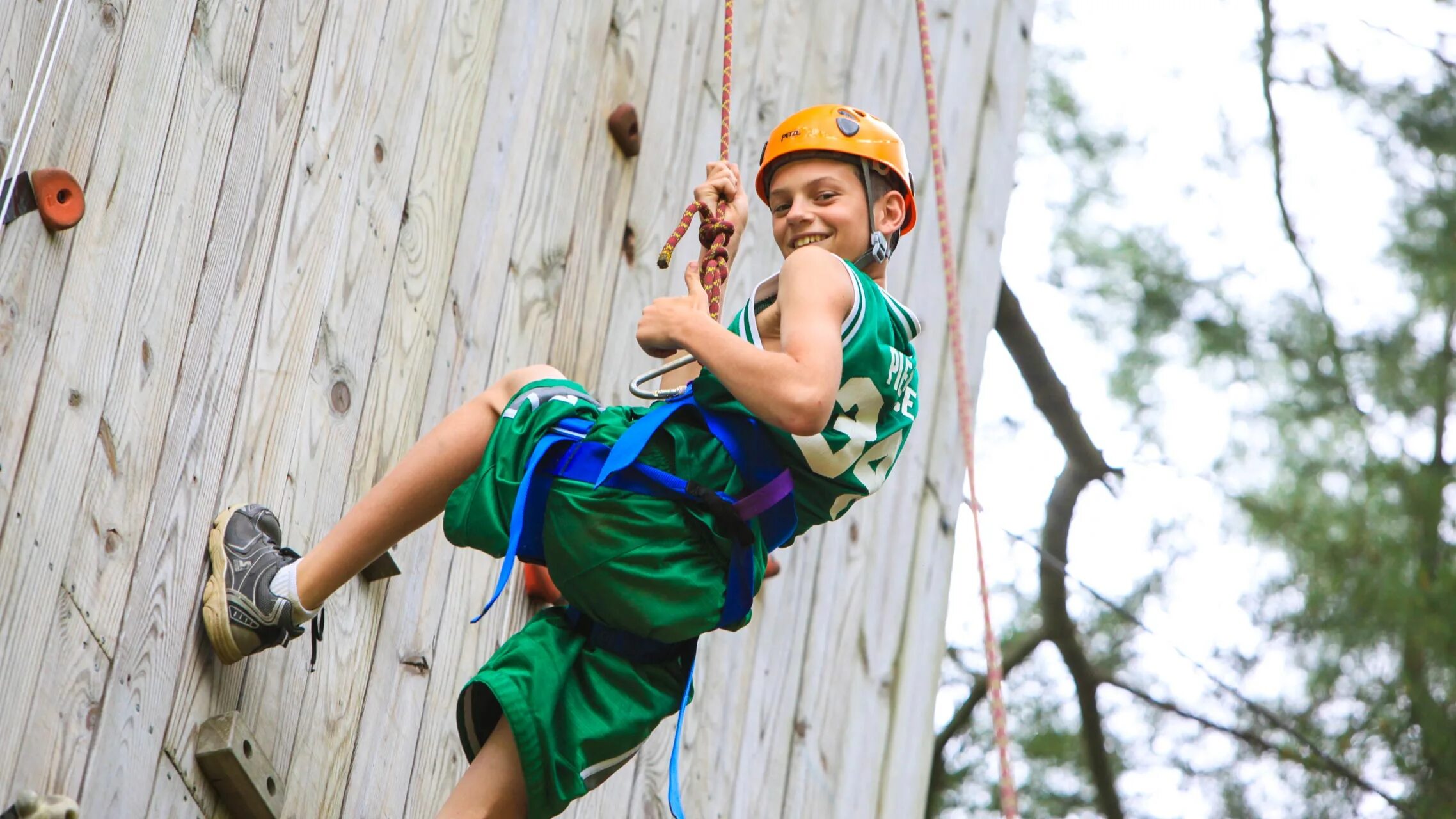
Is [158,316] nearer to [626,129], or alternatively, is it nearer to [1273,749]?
[626,129]

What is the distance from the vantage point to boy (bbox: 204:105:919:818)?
7.84 feet

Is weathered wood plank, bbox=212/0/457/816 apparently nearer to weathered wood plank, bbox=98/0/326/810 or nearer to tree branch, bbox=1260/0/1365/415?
weathered wood plank, bbox=98/0/326/810

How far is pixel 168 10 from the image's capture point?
269 cm

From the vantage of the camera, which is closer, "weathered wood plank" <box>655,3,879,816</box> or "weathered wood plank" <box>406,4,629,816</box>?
"weathered wood plank" <box>406,4,629,816</box>

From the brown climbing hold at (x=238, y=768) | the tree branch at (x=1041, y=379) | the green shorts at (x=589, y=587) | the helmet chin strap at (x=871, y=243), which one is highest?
the tree branch at (x=1041, y=379)

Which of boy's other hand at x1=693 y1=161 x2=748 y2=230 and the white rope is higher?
boy's other hand at x1=693 y1=161 x2=748 y2=230

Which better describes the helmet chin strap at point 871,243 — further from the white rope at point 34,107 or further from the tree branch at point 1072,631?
the tree branch at point 1072,631

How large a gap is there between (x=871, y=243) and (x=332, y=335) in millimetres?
945

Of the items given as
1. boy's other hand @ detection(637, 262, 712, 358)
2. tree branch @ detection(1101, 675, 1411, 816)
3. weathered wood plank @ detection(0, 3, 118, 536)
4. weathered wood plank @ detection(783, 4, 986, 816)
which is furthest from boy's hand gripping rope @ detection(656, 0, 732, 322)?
tree branch @ detection(1101, 675, 1411, 816)

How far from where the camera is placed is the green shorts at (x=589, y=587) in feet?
7.89

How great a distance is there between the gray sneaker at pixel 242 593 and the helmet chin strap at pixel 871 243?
98 cm

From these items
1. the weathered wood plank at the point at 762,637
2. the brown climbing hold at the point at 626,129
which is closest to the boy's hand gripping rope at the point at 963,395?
the weathered wood plank at the point at 762,637

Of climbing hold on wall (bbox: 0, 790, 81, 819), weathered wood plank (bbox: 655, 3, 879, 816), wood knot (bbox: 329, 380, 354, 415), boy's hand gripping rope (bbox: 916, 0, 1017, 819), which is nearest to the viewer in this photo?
climbing hold on wall (bbox: 0, 790, 81, 819)

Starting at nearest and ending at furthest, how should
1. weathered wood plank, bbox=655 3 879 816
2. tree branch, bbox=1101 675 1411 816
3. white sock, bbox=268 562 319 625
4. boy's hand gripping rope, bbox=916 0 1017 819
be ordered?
white sock, bbox=268 562 319 625
boy's hand gripping rope, bbox=916 0 1017 819
weathered wood plank, bbox=655 3 879 816
tree branch, bbox=1101 675 1411 816
